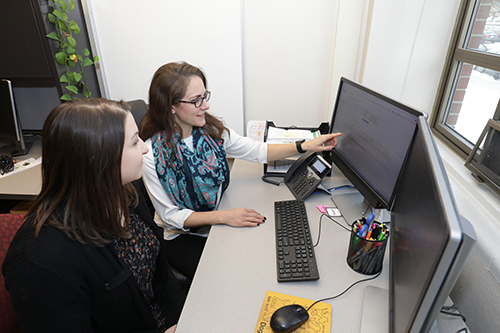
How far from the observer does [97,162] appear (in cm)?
75

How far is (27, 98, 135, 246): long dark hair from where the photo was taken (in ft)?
2.39

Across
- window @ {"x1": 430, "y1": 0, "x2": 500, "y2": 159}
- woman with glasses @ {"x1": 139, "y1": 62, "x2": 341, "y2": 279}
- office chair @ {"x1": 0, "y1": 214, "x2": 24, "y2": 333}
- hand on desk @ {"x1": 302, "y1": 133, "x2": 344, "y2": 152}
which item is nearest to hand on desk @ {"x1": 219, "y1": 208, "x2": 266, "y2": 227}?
woman with glasses @ {"x1": 139, "y1": 62, "x2": 341, "y2": 279}

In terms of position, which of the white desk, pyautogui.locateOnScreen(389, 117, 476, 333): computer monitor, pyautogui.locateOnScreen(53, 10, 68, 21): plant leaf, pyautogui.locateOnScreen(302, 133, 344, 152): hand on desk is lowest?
the white desk

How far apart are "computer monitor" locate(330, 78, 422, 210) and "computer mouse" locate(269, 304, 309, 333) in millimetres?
451

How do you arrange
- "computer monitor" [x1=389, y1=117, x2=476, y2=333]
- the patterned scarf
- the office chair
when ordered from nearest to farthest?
"computer monitor" [x1=389, y1=117, x2=476, y2=333], the office chair, the patterned scarf

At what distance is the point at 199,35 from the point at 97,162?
153 centimetres

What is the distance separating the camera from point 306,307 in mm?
819

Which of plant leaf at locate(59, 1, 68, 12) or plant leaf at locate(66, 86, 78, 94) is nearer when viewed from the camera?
plant leaf at locate(59, 1, 68, 12)

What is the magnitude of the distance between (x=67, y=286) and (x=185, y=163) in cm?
65

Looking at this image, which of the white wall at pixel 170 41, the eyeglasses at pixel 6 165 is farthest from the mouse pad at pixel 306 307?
the eyeglasses at pixel 6 165

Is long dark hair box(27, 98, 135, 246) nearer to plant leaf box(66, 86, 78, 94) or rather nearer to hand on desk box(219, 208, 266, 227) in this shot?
hand on desk box(219, 208, 266, 227)

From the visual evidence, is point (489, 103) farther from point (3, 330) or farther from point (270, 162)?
point (3, 330)

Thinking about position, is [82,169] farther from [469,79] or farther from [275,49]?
[469,79]

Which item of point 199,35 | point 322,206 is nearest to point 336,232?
point 322,206
